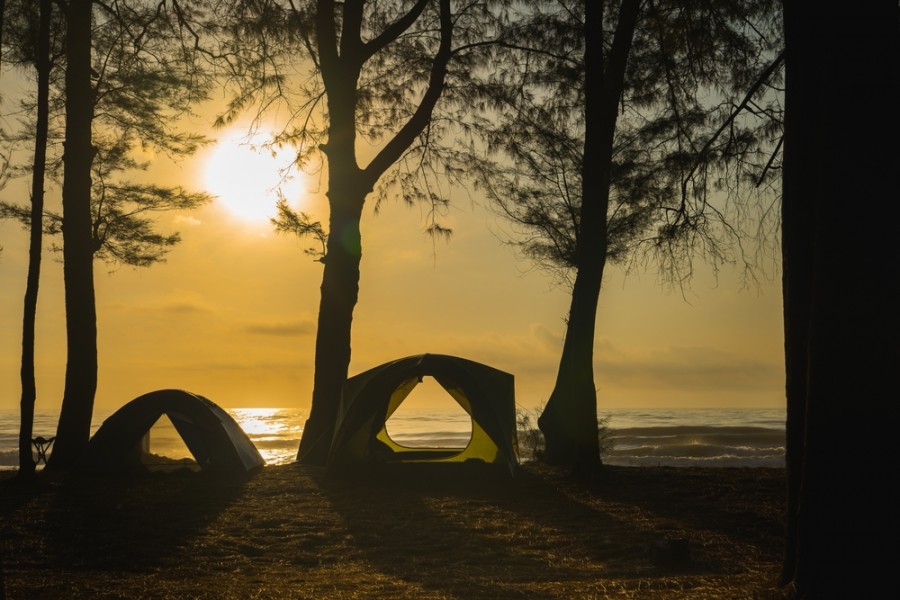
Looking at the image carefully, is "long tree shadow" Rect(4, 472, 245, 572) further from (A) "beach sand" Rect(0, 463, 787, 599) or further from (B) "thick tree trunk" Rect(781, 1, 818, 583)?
(B) "thick tree trunk" Rect(781, 1, 818, 583)

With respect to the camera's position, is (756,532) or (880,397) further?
(756,532)

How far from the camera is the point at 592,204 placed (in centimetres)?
1288

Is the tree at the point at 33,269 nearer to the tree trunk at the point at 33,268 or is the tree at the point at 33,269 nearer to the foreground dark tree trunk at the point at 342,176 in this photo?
the tree trunk at the point at 33,268

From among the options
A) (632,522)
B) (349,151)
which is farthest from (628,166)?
(632,522)

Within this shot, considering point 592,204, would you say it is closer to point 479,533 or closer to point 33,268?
point 479,533

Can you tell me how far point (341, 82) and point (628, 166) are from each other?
5049 millimetres

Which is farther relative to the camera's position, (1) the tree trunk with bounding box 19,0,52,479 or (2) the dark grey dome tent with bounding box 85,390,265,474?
(2) the dark grey dome tent with bounding box 85,390,265,474

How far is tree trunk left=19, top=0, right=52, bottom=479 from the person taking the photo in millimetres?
11555

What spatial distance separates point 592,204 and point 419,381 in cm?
375

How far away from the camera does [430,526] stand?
9102 millimetres

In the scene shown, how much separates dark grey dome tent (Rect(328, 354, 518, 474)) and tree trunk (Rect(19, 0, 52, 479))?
4.08 m

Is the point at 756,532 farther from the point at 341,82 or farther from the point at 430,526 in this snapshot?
the point at 341,82

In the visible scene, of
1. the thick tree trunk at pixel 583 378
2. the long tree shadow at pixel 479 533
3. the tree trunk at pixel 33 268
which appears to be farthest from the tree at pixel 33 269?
the thick tree trunk at pixel 583 378

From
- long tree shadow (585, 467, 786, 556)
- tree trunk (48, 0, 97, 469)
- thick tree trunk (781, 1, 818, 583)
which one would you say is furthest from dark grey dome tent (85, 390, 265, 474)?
thick tree trunk (781, 1, 818, 583)
